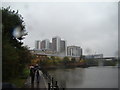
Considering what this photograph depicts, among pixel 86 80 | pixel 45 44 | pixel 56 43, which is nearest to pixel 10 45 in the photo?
pixel 86 80

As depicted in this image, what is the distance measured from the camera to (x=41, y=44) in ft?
286

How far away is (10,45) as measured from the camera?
13641 mm

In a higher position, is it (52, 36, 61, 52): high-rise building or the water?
(52, 36, 61, 52): high-rise building

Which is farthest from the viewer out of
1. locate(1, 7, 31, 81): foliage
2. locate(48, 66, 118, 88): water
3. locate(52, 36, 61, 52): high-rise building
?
locate(52, 36, 61, 52): high-rise building

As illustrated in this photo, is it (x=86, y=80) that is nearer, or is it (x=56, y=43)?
(x=86, y=80)

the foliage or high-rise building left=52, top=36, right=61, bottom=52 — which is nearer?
the foliage

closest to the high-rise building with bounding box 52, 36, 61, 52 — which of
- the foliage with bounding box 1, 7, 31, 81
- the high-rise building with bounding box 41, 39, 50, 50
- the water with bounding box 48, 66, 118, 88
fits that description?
the high-rise building with bounding box 41, 39, 50, 50

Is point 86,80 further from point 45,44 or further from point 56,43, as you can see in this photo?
point 45,44

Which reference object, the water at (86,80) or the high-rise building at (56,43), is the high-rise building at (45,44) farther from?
the water at (86,80)

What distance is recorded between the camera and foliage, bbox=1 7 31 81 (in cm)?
1241

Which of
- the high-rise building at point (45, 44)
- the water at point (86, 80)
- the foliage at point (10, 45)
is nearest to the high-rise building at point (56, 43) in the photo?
the high-rise building at point (45, 44)

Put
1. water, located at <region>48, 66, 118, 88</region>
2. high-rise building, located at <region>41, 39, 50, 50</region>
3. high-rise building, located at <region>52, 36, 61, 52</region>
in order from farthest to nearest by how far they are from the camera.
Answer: high-rise building, located at <region>41, 39, 50, 50</region> → high-rise building, located at <region>52, 36, 61, 52</region> → water, located at <region>48, 66, 118, 88</region>

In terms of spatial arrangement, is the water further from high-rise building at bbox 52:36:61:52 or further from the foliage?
high-rise building at bbox 52:36:61:52

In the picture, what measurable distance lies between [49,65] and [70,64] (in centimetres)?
1034
